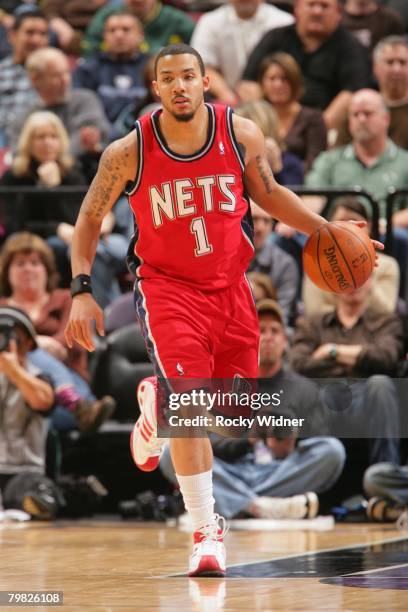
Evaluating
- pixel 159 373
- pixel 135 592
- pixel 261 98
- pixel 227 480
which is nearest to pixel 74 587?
pixel 135 592

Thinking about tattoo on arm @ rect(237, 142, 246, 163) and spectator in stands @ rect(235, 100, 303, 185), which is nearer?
tattoo on arm @ rect(237, 142, 246, 163)

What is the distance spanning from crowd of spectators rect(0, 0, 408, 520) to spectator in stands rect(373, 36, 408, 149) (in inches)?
0.5

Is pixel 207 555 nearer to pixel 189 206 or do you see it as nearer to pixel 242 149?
pixel 189 206

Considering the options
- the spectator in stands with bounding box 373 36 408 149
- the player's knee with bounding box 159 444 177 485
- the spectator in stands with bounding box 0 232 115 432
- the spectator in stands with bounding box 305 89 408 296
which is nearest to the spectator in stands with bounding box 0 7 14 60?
the spectator in stands with bounding box 373 36 408 149

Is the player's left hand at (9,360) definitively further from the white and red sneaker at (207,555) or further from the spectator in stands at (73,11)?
the spectator in stands at (73,11)

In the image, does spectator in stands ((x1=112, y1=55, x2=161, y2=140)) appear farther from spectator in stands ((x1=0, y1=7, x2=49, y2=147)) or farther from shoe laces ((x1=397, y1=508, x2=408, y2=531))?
shoe laces ((x1=397, y1=508, x2=408, y2=531))

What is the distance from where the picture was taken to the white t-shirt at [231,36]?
11.1 metres

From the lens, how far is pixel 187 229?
5.12m

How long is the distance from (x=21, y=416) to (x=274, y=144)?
8.71 ft

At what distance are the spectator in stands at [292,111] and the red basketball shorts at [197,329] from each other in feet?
15.4

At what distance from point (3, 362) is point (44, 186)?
6.89 ft

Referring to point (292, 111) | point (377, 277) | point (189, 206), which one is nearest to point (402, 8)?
point (292, 111)

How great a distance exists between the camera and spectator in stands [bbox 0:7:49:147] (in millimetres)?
11344

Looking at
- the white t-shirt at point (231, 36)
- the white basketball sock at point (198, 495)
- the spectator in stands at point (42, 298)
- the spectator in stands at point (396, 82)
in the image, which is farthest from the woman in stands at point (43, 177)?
the white basketball sock at point (198, 495)
